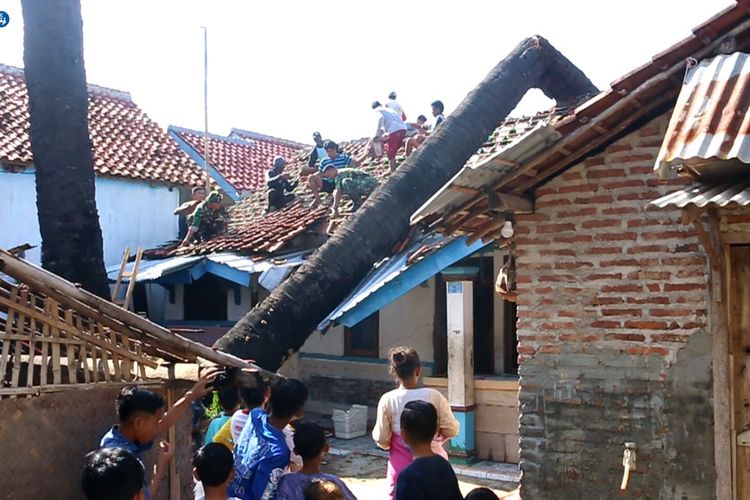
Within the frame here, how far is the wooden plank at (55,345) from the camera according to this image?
4000mm

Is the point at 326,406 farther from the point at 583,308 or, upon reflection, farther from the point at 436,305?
the point at 583,308

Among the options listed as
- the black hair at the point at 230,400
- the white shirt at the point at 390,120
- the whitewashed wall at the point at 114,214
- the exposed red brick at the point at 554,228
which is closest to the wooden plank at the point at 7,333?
the black hair at the point at 230,400

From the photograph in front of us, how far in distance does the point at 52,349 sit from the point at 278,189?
12546mm

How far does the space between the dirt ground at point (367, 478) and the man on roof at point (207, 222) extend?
22.1 ft

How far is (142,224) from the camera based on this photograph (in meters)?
18.1

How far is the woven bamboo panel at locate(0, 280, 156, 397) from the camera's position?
3855mm

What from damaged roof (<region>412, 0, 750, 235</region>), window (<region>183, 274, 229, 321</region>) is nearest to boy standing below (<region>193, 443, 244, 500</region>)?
damaged roof (<region>412, 0, 750, 235</region>)

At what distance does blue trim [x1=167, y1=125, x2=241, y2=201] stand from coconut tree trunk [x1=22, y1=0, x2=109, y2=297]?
1262 centimetres

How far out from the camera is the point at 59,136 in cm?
770

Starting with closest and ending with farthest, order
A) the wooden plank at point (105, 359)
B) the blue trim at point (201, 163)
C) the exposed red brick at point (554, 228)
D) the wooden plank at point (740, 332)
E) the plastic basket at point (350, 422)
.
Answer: the wooden plank at point (105, 359), the wooden plank at point (740, 332), the exposed red brick at point (554, 228), the plastic basket at point (350, 422), the blue trim at point (201, 163)

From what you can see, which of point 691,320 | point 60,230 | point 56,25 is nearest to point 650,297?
point 691,320

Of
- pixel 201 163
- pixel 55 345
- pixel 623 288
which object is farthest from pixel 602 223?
pixel 201 163

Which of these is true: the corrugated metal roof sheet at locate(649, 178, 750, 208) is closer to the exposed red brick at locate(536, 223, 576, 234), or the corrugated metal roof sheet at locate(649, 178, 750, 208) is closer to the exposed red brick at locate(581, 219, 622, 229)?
the exposed red brick at locate(581, 219, 622, 229)

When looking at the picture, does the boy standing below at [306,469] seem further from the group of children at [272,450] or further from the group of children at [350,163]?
the group of children at [350,163]
